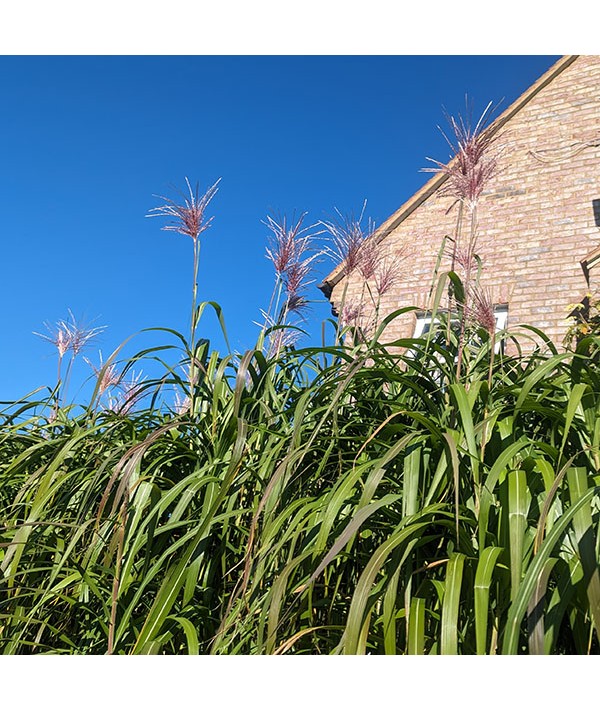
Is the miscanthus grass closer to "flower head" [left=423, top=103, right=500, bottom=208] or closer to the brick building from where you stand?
"flower head" [left=423, top=103, right=500, bottom=208]

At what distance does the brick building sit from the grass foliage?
232 inches

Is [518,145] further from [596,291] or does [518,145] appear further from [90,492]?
[90,492]

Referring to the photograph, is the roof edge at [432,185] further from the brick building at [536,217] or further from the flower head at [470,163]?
the flower head at [470,163]

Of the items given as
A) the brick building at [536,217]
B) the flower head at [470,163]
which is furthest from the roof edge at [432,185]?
the flower head at [470,163]

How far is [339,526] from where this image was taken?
151 cm

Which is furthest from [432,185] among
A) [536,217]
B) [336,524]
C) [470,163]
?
[336,524]

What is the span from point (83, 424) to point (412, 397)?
1307mm

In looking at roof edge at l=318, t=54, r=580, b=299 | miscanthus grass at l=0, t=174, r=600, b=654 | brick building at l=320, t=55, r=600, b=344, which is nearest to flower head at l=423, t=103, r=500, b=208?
miscanthus grass at l=0, t=174, r=600, b=654

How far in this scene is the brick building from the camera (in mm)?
7906

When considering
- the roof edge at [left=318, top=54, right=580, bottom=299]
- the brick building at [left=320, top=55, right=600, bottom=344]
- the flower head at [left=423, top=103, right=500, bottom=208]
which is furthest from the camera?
the roof edge at [left=318, top=54, right=580, bottom=299]

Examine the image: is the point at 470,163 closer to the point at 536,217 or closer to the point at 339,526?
the point at 339,526

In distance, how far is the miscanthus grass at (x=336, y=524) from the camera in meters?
1.23

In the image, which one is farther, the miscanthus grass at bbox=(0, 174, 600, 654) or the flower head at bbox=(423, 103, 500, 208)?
the flower head at bbox=(423, 103, 500, 208)
